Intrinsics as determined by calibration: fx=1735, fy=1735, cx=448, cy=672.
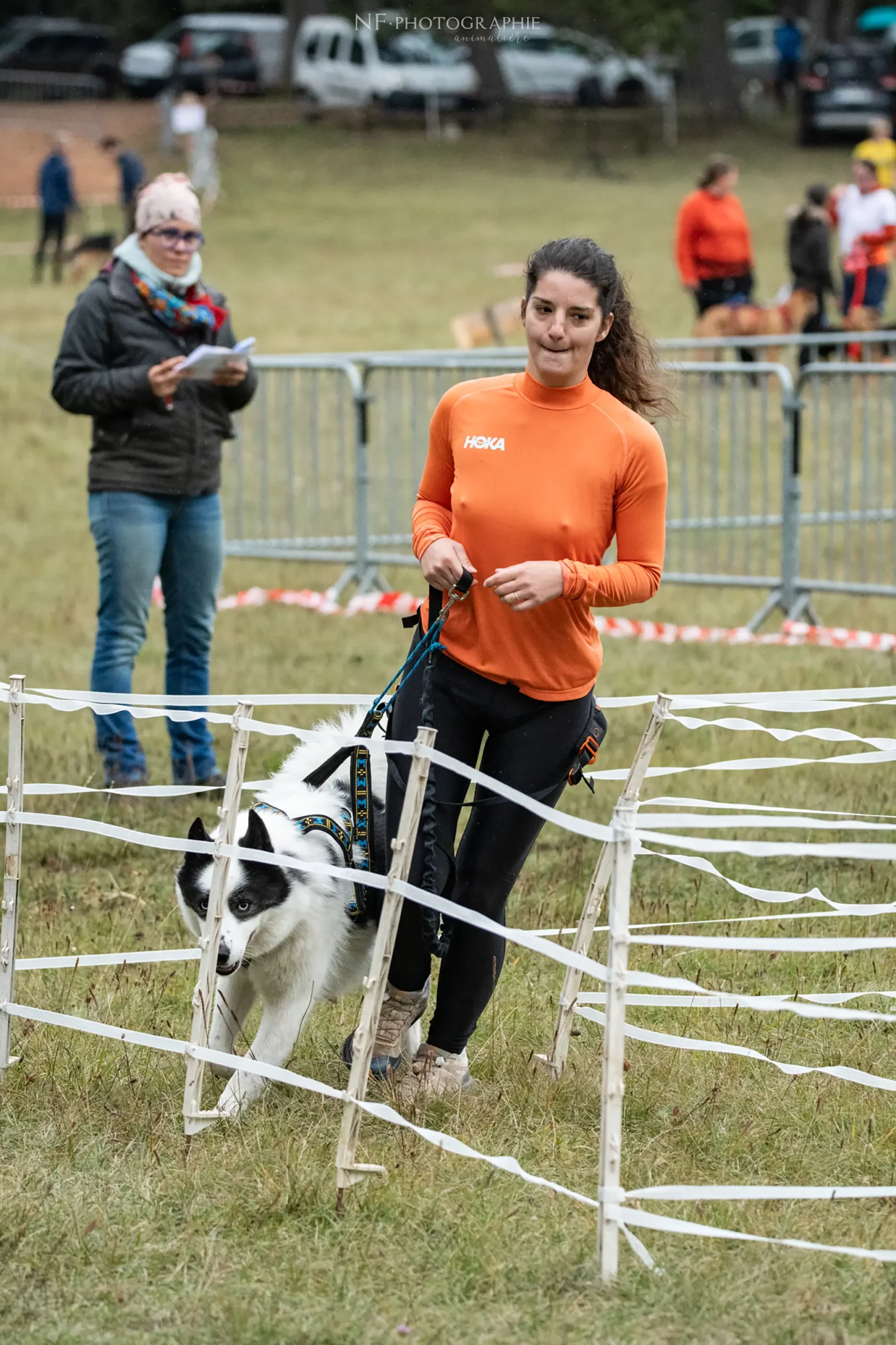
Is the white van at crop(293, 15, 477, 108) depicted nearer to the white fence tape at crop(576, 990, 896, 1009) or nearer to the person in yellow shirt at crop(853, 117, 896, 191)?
the person in yellow shirt at crop(853, 117, 896, 191)

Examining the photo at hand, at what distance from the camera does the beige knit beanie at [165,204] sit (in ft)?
21.1

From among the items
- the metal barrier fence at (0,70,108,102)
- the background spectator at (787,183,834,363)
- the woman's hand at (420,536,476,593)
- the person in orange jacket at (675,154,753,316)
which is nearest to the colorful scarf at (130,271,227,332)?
the woman's hand at (420,536,476,593)

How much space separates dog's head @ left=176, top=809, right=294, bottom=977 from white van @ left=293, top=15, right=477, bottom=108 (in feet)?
131

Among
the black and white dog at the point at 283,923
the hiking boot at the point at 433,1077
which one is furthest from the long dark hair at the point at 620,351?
the hiking boot at the point at 433,1077

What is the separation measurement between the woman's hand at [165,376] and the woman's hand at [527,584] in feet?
10.5

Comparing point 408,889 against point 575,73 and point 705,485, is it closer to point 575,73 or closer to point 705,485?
point 705,485

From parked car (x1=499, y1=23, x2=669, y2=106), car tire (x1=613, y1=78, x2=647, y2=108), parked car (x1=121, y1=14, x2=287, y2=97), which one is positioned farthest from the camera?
car tire (x1=613, y1=78, x2=647, y2=108)

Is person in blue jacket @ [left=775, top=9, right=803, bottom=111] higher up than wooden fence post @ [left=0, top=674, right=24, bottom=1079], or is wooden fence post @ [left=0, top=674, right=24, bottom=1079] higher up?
person in blue jacket @ [left=775, top=9, right=803, bottom=111]

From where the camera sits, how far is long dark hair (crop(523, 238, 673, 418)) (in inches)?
152

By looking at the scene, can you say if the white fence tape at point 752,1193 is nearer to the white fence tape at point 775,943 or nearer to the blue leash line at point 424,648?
the white fence tape at point 775,943

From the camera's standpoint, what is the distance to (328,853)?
430cm

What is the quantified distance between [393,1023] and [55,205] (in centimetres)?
2253

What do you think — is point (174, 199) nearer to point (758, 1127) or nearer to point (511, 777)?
point (511, 777)

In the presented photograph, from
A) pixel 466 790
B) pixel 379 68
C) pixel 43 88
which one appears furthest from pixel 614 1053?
pixel 43 88
